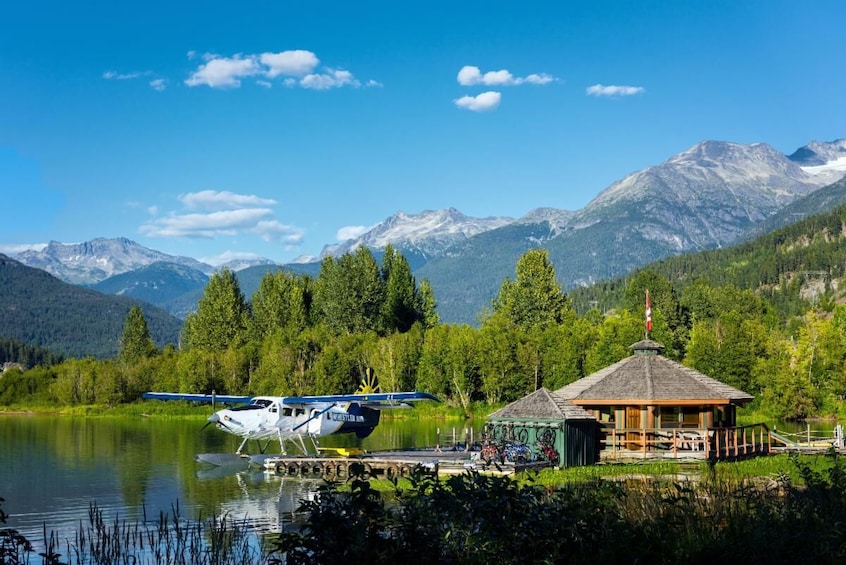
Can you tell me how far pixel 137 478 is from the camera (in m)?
36.8

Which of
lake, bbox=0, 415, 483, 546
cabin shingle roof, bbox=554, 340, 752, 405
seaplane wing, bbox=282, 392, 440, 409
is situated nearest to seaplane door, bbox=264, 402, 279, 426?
seaplane wing, bbox=282, 392, 440, 409

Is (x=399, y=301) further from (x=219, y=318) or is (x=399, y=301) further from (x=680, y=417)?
(x=680, y=417)

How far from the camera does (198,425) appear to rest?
7156 cm

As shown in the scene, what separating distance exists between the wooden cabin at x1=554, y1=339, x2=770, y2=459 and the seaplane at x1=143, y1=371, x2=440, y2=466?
772 cm

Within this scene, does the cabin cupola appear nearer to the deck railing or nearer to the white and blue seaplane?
the deck railing

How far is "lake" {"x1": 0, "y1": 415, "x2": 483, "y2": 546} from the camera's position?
2736cm

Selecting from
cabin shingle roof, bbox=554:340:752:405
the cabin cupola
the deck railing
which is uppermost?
the cabin cupola

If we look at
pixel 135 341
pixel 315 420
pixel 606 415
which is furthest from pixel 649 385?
pixel 135 341

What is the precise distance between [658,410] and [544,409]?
210 inches

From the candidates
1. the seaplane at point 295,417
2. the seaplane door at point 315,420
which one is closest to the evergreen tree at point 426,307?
the seaplane at point 295,417

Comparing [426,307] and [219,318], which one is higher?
[426,307]

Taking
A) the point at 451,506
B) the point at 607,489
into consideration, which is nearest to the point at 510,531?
the point at 451,506

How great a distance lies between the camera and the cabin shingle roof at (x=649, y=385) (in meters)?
34.7

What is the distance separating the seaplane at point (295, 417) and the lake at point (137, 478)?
72.3 inches
